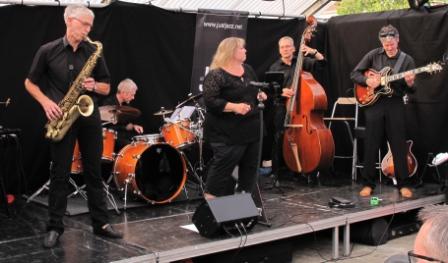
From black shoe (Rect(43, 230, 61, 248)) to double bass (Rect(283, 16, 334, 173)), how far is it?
3519 millimetres

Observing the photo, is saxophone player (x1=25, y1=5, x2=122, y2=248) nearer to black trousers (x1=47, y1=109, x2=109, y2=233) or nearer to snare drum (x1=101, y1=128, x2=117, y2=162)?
black trousers (x1=47, y1=109, x2=109, y2=233)

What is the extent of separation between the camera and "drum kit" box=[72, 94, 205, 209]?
601 cm

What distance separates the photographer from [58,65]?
453 centimetres

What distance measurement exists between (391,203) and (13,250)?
12.5ft

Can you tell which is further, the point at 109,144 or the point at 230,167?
Answer: the point at 109,144

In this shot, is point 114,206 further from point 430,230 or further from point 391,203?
point 430,230

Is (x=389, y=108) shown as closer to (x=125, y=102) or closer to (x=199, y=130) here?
(x=199, y=130)

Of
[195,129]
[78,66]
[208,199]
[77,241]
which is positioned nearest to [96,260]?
[77,241]

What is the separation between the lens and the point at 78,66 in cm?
457

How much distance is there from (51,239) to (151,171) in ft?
5.72

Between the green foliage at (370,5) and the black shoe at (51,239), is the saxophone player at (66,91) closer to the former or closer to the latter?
the black shoe at (51,239)

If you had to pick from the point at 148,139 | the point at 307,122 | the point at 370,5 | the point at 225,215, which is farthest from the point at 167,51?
the point at 370,5

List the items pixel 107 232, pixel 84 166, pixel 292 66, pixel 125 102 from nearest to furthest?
1. pixel 84 166
2. pixel 107 232
3. pixel 125 102
4. pixel 292 66

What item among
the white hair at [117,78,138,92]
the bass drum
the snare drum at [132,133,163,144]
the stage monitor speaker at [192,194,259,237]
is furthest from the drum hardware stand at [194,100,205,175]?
the stage monitor speaker at [192,194,259,237]
